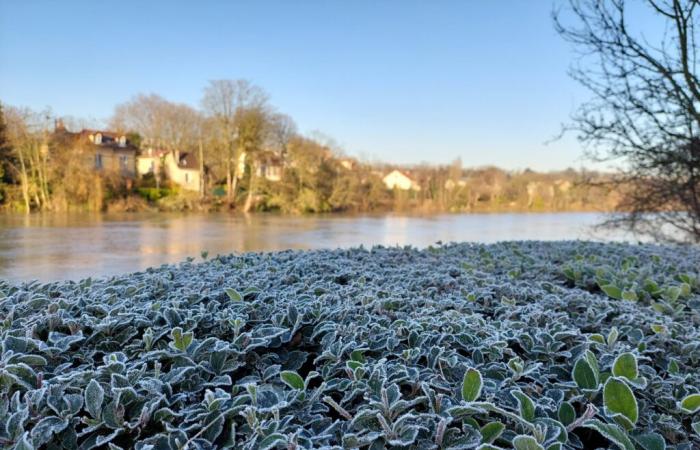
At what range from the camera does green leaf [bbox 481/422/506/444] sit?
33.0 inches

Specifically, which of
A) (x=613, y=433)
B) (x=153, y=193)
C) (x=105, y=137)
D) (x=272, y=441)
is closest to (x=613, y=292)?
(x=613, y=433)

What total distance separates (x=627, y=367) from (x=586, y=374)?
11cm

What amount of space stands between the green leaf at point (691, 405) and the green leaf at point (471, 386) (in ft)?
1.57

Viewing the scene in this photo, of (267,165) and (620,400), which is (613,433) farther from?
(267,165)

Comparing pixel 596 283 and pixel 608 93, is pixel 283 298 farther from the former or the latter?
pixel 608 93

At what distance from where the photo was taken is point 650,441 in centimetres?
87

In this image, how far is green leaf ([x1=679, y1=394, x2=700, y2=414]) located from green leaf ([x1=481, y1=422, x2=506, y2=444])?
Result: 19.0 inches

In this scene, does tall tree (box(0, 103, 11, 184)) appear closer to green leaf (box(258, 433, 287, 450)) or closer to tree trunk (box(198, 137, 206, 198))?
tree trunk (box(198, 137, 206, 198))

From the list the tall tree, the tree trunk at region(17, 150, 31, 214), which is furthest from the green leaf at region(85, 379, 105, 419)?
the tall tree

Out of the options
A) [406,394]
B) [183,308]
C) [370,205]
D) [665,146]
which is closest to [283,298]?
[183,308]

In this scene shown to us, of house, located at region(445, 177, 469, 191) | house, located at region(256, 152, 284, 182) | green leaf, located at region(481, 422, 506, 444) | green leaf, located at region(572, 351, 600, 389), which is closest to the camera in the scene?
green leaf, located at region(481, 422, 506, 444)

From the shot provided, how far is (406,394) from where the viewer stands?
3.43 feet

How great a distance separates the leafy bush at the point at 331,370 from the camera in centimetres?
85

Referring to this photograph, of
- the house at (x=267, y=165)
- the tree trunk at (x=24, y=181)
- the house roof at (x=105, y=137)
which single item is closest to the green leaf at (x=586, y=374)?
the tree trunk at (x=24, y=181)
